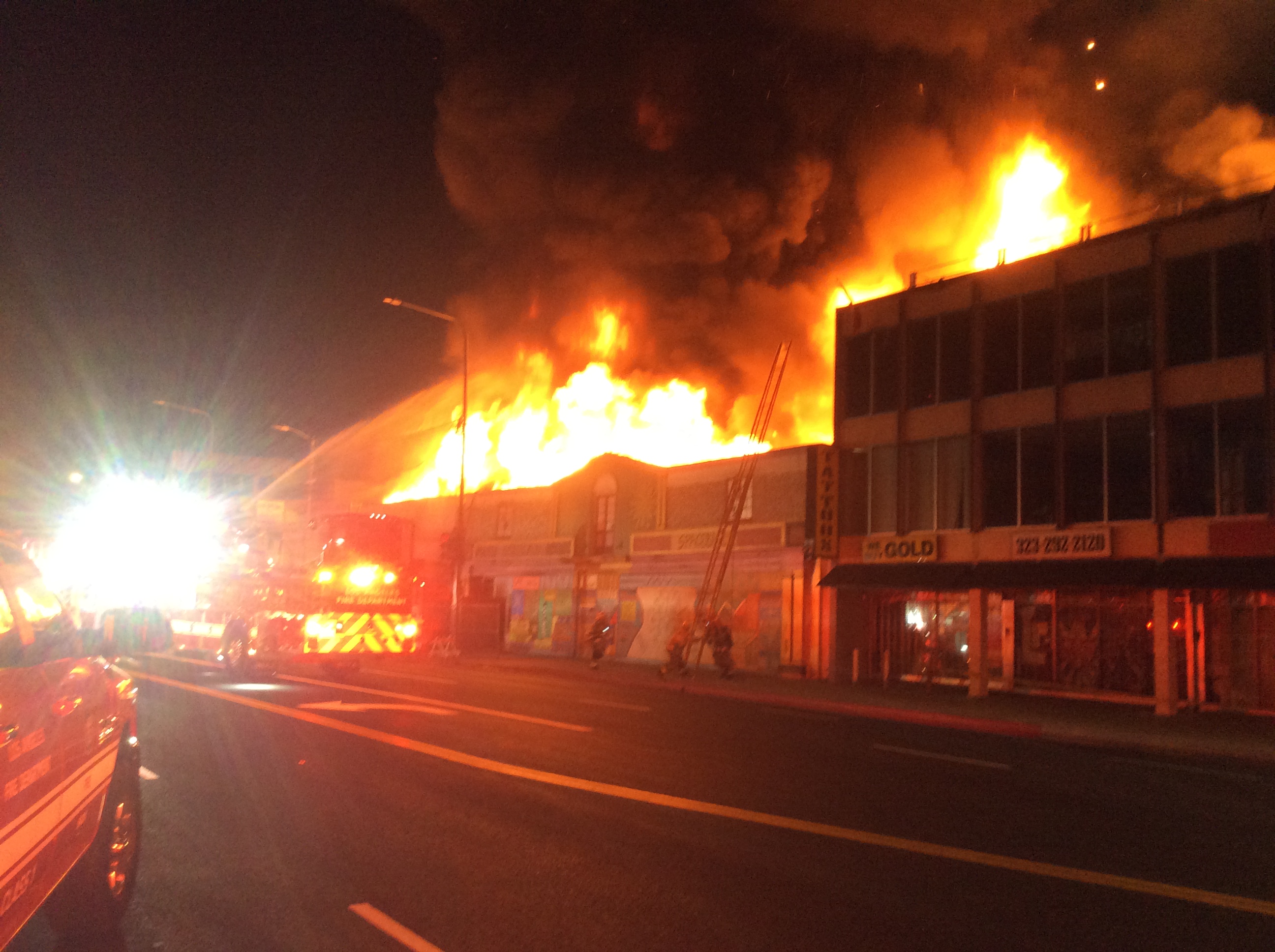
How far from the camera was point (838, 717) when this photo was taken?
56.0 ft

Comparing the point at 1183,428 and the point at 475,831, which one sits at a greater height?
the point at 1183,428

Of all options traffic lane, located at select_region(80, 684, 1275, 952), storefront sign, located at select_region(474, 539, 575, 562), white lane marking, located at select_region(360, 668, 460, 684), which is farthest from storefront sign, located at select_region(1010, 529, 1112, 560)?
traffic lane, located at select_region(80, 684, 1275, 952)

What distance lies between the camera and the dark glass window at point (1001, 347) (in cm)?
2333

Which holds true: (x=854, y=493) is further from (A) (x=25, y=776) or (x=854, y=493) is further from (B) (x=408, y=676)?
(A) (x=25, y=776)

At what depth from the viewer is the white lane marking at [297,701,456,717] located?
13.4 meters

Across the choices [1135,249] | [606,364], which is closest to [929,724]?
[1135,249]

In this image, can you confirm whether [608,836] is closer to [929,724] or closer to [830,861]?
[830,861]

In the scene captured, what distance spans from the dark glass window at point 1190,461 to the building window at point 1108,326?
136 centimetres

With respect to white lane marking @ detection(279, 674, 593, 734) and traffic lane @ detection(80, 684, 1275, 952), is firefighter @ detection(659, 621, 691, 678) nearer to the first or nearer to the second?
white lane marking @ detection(279, 674, 593, 734)

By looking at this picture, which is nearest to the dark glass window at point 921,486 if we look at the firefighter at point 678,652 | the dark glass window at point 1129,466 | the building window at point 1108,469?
the building window at point 1108,469

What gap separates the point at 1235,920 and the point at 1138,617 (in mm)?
17559

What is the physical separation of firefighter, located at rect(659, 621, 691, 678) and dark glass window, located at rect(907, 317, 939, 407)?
303 inches

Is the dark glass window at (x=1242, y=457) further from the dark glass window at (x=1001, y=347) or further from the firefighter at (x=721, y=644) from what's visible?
the firefighter at (x=721, y=644)

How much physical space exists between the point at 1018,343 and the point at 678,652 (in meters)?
10.3
